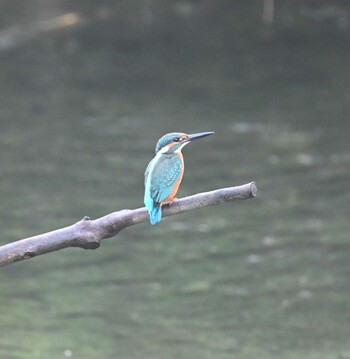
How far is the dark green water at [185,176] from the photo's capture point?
6652 mm

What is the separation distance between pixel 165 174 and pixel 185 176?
6197 mm

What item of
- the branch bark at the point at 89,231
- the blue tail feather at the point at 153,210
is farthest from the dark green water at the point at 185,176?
the branch bark at the point at 89,231

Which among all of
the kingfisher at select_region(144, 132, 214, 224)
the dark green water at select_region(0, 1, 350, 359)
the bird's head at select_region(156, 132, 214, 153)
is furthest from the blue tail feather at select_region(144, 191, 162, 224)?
the dark green water at select_region(0, 1, 350, 359)

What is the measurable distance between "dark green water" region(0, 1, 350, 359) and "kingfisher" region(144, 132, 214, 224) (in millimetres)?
2649

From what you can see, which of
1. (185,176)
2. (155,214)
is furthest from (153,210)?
(185,176)

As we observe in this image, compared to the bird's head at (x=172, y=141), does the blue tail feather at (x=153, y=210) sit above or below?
below

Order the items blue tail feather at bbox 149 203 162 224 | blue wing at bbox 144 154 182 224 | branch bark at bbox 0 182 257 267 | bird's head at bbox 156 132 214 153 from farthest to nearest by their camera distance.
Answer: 1. bird's head at bbox 156 132 214 153
2. blue wing at bbox 144 154 182 224
3. blue tail feather at bbox 149 203 162 224
4. branch bark at bbox 0 182 257 267

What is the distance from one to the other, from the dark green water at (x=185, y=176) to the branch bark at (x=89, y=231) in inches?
126

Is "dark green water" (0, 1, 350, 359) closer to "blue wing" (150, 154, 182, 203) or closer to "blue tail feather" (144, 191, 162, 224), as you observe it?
"blue wing" (150, 154, 182, 203)

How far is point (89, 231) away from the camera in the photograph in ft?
10.1

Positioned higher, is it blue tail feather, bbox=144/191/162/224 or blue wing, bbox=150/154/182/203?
blue wing, bbox=150/154/182/203

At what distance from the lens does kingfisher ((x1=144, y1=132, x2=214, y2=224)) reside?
3.41 metres

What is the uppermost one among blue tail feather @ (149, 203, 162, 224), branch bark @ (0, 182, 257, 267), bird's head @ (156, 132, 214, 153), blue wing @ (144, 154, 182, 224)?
bird's head @ (156, 132, 214, 153)

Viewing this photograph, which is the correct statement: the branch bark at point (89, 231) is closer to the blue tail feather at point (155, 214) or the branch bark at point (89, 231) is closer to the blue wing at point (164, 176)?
the blue tail feather at point (155, 214)
